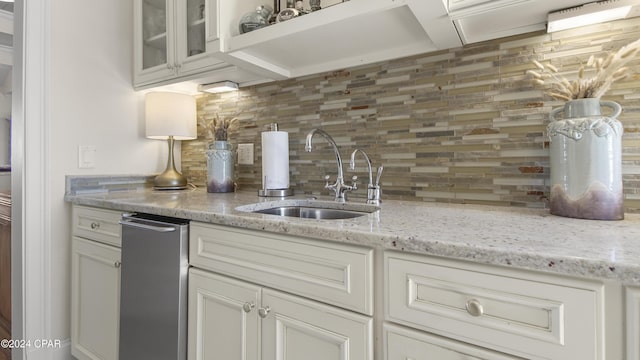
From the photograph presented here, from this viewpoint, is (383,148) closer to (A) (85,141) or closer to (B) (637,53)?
(B) (637,53)

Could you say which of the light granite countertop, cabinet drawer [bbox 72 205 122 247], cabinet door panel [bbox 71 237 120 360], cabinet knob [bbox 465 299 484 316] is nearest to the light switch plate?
cabinet drawer [bbox 72 205 122 247]

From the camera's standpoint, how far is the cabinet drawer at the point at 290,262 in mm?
758

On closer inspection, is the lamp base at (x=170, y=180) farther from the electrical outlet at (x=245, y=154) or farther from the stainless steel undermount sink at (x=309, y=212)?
the stainless steel undermount sink at (x=309, y=212)

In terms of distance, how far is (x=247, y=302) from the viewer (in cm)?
95

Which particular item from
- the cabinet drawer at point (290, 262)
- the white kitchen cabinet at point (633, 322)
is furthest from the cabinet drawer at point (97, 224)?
the white kitchen cabinet at point (633, 322)

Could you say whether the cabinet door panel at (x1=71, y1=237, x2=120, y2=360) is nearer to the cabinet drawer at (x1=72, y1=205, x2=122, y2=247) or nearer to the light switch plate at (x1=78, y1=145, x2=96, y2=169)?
the cabinet drawer at (x1=72, y1=205, x2=122, y2=247)

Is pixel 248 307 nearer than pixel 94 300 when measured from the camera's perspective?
Yes

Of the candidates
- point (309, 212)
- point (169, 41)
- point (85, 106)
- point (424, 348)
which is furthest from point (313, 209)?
point (85, 106)

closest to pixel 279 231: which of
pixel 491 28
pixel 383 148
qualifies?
pixel 383 148

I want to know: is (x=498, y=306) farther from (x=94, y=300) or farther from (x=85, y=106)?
(x=85, y=106)

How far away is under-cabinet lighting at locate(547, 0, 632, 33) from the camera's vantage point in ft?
2.99

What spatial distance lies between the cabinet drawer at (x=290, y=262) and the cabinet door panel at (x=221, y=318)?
4 centimetres

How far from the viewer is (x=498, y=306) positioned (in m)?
0.60

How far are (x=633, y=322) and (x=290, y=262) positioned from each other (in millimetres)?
682
